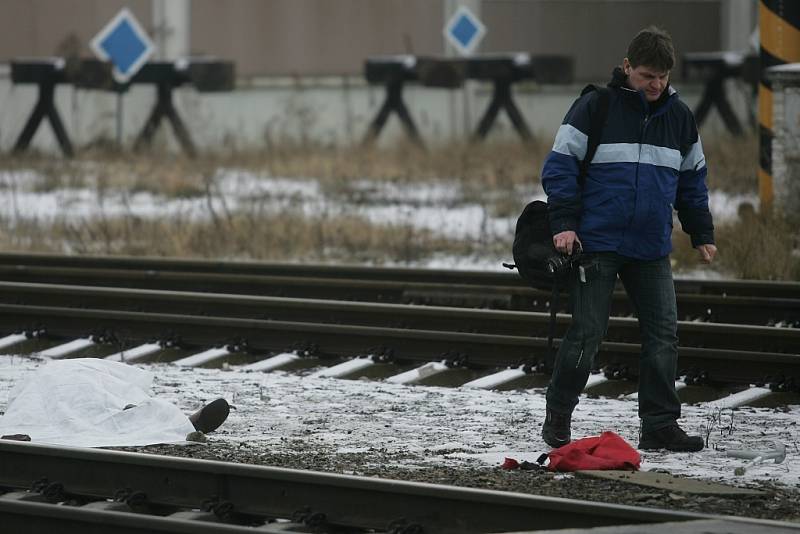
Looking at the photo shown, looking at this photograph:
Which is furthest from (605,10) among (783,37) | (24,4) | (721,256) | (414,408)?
(414,408)

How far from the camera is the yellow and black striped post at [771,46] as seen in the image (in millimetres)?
14257

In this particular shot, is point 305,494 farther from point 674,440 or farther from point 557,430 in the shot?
point 674,440

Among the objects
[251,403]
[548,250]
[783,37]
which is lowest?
[251,403]

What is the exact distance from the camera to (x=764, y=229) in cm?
1264

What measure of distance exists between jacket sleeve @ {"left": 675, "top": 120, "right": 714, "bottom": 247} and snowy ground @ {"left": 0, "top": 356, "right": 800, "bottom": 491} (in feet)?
3.19

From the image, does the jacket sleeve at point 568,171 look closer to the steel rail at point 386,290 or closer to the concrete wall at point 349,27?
the steel rail at point 386,290

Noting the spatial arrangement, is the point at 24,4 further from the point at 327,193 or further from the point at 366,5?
the point at 327,193

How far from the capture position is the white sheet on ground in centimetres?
702

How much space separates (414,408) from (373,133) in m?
16.4

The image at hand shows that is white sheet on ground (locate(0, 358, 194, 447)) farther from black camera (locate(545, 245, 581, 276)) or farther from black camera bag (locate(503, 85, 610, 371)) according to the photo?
black camera (locate(545, 245, 581, 276))

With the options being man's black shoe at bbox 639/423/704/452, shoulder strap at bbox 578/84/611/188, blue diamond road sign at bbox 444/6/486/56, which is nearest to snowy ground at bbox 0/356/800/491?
man's black shoe at bbox 639/423/704/452

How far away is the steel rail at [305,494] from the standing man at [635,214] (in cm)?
152

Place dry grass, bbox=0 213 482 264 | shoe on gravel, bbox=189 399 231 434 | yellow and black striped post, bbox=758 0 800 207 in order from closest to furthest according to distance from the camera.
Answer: shoe on gravel, bbox=189 399 231 434 → dry grass, bbox=0 213 482 264 → yellow and black striped post, bbox=758 0 800 207

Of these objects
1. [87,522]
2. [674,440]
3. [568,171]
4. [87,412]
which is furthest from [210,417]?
[674,440]
